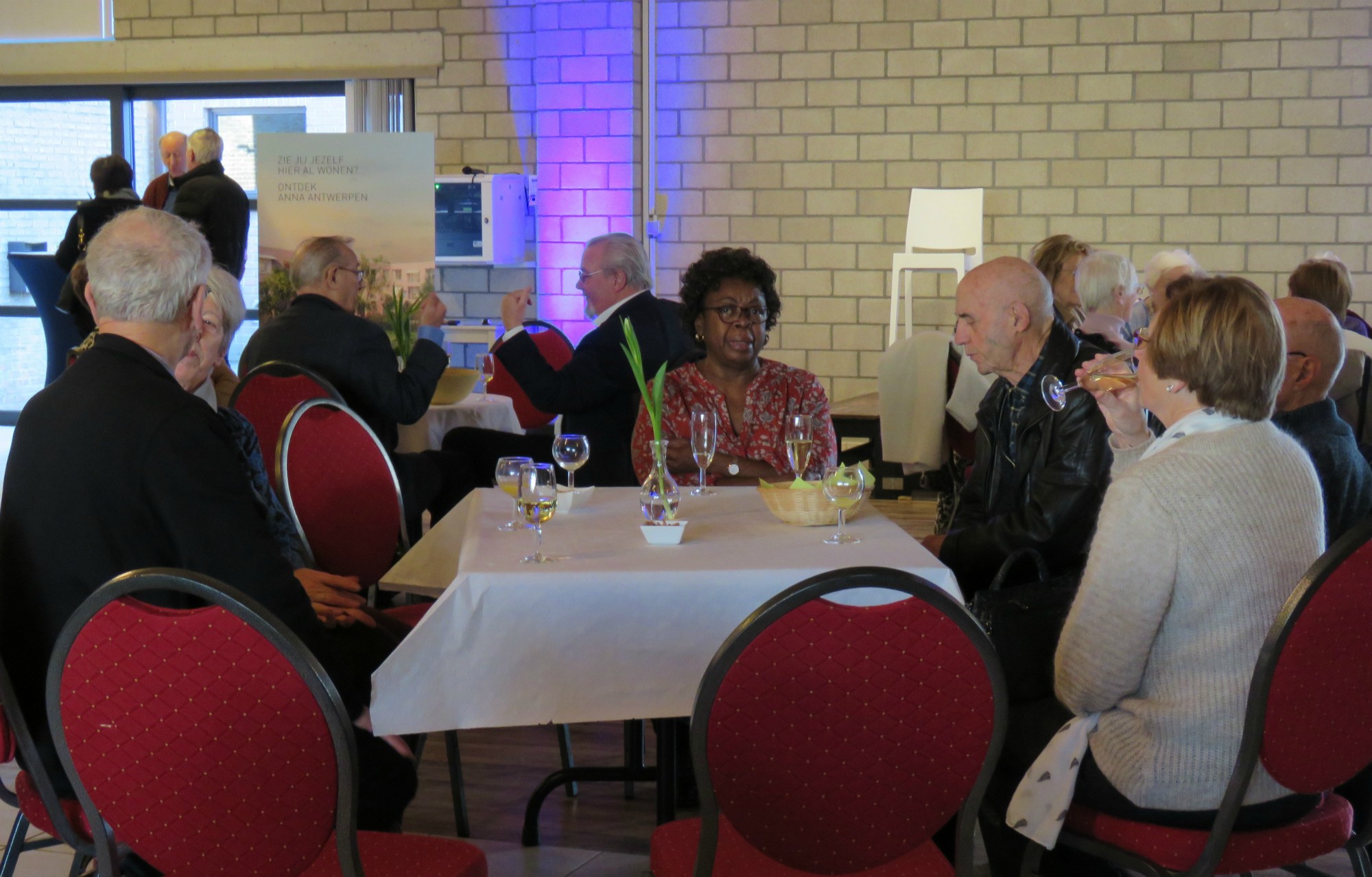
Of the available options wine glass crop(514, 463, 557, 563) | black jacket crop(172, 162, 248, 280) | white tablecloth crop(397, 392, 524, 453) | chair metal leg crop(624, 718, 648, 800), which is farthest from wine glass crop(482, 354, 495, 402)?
wine glass crop(514, 463, 557, 563)

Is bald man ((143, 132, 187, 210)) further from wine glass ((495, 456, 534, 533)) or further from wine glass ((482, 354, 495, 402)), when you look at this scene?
wine glass ((495, 456, 534, 533))

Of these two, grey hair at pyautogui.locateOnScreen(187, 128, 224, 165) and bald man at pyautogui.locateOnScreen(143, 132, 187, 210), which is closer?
grey hair at pyautogui.locateOnScreen(187, 128, 224, 165)

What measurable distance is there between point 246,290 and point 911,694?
8.94 meters

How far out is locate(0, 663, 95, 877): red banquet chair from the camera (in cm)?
175

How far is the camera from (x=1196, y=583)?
1.74m

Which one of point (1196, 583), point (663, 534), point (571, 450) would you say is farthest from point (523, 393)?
point (1196, 583)

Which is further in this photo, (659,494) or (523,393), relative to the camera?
(523,393)

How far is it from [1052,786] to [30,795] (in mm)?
1507

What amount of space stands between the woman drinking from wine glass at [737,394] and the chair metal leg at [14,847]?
1747 mm

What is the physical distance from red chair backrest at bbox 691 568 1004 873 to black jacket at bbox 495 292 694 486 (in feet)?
8.29

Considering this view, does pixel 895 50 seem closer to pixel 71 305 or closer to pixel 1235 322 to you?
pixel 71 305

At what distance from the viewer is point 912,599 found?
144 centimetres

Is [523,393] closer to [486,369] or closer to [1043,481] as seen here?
[486,369]

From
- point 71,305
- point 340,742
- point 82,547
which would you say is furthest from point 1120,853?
A: point 71,305
